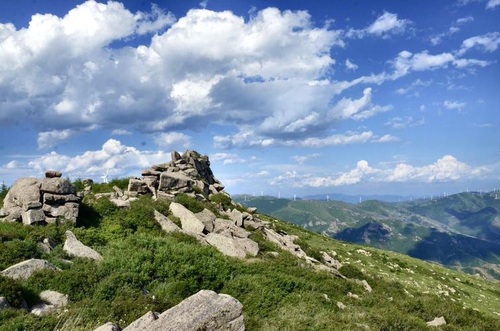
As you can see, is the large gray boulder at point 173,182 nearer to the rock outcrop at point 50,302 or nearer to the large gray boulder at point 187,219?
the large gray boulder at point 187,219

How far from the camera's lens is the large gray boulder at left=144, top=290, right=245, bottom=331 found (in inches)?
492

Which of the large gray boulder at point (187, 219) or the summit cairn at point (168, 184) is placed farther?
the summit cairn at point (168, 184)

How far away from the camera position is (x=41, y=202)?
30562 millimetres

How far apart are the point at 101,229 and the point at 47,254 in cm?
796

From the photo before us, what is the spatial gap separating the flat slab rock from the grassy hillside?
1974 millimetres

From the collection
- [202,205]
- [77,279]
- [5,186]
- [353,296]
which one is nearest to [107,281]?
[77,279]

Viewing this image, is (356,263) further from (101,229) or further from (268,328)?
(268,328)

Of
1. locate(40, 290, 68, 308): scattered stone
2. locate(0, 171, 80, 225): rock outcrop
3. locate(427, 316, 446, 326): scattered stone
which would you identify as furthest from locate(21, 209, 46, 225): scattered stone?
locate(427, 316, 446, 326): scattered stone

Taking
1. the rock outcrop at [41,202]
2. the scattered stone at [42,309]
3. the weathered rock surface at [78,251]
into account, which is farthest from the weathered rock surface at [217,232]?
the scattered stone at [42,309]

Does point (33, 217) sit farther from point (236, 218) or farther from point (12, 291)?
point (236, 218)

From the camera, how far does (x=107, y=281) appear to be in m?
18.9

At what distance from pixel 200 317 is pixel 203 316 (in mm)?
122

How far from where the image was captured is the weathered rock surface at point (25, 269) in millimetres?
17875

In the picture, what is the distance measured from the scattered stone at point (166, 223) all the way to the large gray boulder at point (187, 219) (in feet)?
3.70
